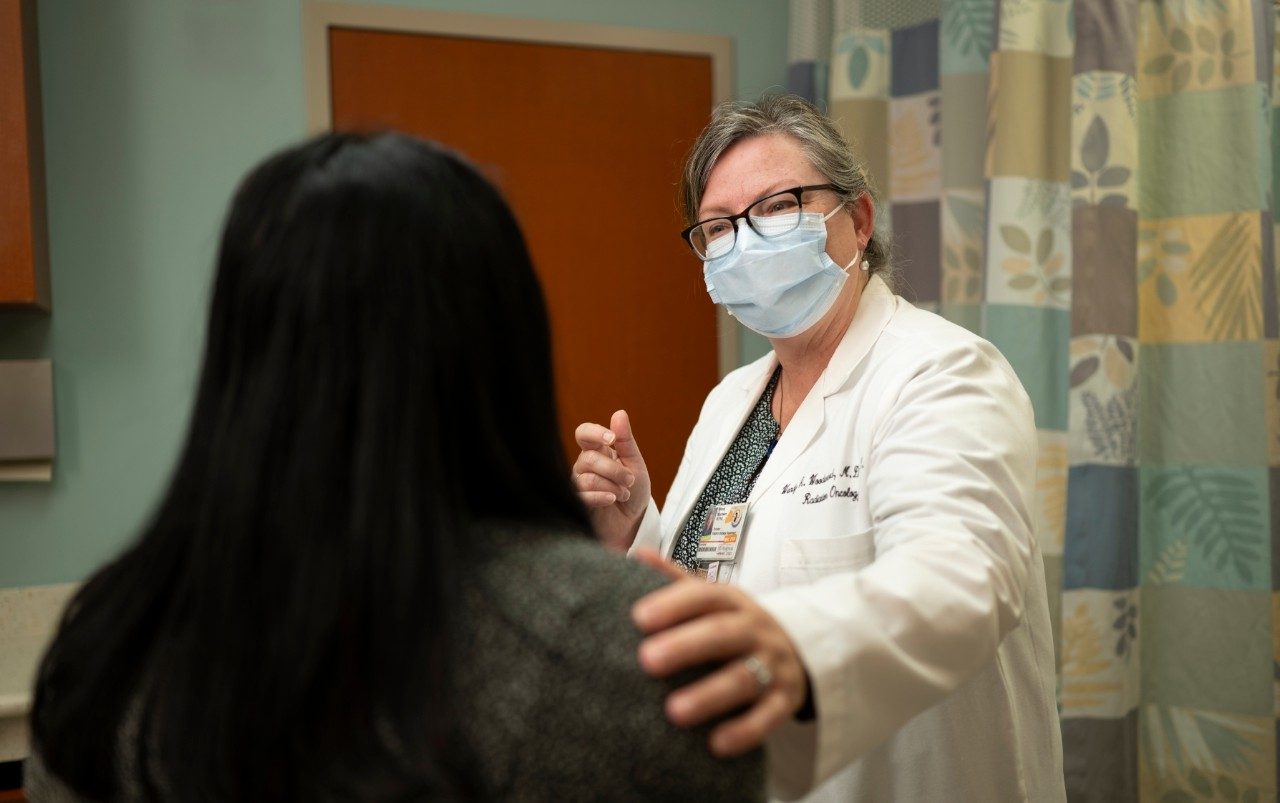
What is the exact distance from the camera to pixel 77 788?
0.63m

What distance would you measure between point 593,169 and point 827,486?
1.49m

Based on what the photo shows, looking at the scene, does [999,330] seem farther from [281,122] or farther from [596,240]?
[281,122]

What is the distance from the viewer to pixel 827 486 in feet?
4.09

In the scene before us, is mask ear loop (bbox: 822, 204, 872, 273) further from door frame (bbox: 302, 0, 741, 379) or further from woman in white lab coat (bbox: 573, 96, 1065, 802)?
door frame (bbox: 302, 0, 741, 379)

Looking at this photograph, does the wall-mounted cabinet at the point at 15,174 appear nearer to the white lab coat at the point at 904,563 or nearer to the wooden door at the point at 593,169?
the wooden door at the point at 593,169

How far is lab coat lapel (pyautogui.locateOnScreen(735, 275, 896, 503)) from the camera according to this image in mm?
1319

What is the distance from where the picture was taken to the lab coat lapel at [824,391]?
1319 millimetres

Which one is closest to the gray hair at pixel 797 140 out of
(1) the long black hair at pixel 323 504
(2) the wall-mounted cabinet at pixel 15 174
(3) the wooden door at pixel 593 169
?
(1) the long black hair at pixel 323 504

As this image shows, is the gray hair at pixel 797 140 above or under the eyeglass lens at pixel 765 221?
above

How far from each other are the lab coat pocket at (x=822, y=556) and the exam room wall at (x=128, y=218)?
144 cm

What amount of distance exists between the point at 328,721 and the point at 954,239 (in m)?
1.88

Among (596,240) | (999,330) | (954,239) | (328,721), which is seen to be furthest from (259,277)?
(596,240)

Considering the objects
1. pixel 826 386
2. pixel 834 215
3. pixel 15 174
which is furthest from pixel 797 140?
pixel 15 174

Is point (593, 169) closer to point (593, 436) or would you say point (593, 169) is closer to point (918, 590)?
point (593, 436)
